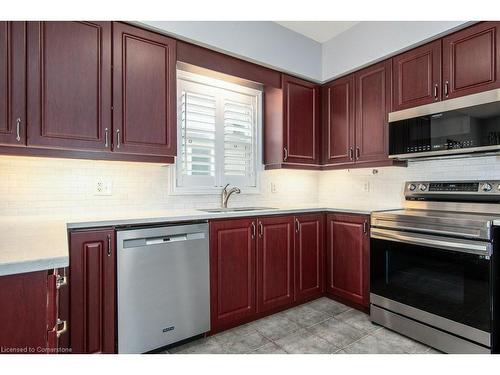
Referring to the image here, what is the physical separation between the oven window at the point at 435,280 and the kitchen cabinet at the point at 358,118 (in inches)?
33.4

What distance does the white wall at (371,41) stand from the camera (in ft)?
7.42

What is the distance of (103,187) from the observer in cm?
222

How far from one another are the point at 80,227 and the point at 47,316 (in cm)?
91

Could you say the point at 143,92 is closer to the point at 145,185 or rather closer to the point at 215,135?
the point at 145,185

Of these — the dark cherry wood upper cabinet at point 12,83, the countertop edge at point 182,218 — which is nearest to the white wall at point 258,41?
the dark cherry wood upper cabinet at point 12,83

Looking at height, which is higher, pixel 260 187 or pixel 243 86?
pixel 243 86

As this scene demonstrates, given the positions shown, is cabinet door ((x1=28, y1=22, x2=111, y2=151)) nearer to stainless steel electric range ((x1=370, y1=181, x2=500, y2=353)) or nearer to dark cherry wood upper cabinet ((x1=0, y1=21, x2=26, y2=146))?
dark cherry wood upper cabinet ((x1=0, y1=21, x2=26, y2=146))

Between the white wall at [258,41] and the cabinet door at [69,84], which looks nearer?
the cabinet door at [69,84]

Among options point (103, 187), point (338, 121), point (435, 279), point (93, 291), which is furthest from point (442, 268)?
point (103, 187)

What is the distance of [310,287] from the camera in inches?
110

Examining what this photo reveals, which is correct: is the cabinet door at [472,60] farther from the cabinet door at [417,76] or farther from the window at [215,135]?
the window at [215,135]

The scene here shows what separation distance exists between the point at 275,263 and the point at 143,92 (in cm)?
171
